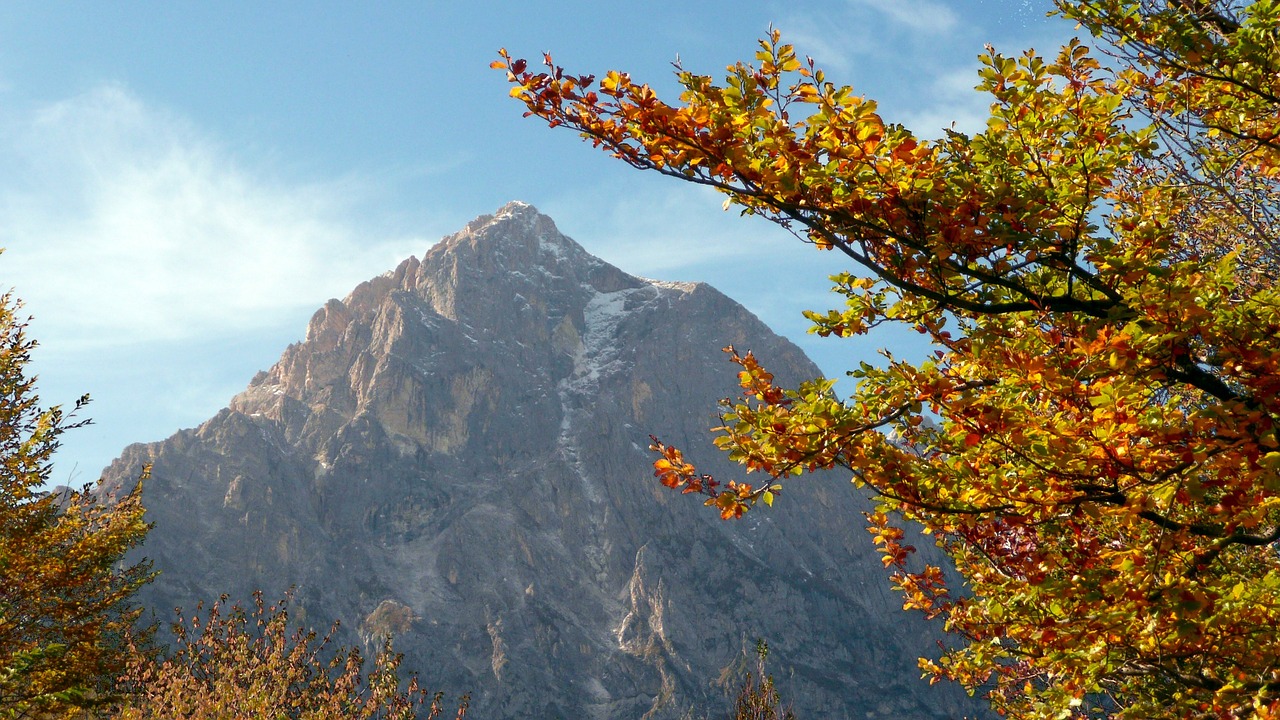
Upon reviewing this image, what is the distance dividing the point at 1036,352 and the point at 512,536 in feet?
554

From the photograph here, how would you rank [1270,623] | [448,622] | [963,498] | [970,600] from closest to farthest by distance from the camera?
[963,498] < [1270,623] < [970,600] < [448,622]

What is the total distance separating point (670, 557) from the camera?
6708 inches

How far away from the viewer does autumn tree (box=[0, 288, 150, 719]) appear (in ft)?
45.2

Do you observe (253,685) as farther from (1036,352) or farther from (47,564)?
(1036,352)

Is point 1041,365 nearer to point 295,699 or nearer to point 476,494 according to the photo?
point 295,699

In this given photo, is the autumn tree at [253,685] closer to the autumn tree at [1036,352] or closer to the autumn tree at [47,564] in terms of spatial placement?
the autumn tree at [47,564]

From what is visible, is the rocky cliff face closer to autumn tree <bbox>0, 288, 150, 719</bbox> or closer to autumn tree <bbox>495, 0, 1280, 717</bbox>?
autumn tree <bbox>0, 288, 150, 719</bbox>

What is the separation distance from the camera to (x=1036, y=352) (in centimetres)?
471

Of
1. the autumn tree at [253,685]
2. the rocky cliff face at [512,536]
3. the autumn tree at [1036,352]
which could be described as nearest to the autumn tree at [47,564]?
the autumn tree at [253,685]

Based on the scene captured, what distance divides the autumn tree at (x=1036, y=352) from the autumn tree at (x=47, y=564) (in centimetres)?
1327

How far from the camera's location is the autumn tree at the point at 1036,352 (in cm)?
405

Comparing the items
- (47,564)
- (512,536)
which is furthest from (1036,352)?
(512,536)

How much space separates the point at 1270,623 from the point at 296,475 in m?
173

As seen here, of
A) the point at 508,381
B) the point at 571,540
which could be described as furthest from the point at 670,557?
the point at 508,381
